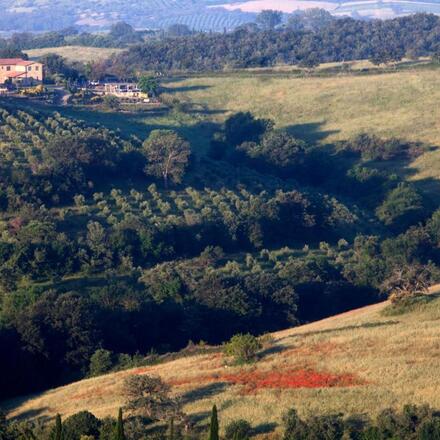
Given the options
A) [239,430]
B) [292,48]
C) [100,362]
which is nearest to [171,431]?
[239,430]

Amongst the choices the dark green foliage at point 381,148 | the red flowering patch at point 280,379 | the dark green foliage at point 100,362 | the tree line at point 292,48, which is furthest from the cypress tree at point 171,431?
the tree line at point 292,48

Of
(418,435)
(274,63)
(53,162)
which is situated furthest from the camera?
(274,63)

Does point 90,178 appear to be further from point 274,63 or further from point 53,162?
point 274,63

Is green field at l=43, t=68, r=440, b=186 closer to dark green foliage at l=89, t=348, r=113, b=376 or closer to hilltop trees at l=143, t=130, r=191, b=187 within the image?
hilltop trees at l=143, t=130, r=191, b=187

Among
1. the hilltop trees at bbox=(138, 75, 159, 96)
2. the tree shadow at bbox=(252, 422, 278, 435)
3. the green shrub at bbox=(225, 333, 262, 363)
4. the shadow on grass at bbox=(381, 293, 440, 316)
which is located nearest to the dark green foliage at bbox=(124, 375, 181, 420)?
the tree shadow at bbox=(252, 422, 278, 435)

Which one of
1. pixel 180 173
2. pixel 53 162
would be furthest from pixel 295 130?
pixel 53 162

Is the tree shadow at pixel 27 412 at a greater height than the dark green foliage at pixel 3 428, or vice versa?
the dark green foliage at pixel 3 428

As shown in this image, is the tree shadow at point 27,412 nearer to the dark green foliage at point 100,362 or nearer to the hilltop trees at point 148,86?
the dark green foliage at point 100,362
